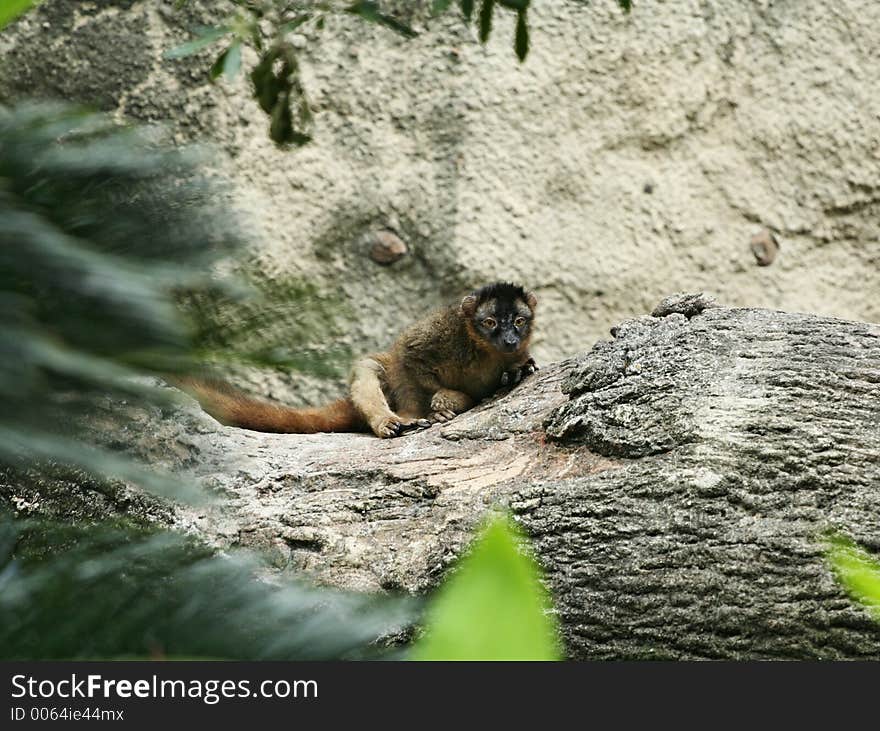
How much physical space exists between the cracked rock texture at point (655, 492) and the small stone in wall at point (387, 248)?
8.90ft

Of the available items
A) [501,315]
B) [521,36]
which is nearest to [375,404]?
[501,315]

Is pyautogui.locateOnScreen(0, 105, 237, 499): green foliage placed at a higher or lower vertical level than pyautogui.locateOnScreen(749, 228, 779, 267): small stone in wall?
lower

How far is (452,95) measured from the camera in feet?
24.9

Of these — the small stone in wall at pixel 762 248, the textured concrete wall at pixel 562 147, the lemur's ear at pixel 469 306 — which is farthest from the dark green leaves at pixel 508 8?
the small stone in wall at pixel 762 248

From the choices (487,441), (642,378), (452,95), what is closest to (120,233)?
(642,378)

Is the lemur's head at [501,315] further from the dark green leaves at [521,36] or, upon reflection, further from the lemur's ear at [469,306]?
the dark green leaves at [521,36]

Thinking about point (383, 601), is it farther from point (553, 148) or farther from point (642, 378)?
point (553, 148)

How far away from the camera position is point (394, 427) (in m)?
5.81

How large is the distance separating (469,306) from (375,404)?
98cm

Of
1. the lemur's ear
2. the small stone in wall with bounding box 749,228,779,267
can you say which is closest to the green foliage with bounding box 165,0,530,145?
the lemur's ear

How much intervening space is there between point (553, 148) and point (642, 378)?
3.73m

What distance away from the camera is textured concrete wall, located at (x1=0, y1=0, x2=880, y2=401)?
7328mm

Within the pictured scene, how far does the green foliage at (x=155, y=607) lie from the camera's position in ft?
3.34

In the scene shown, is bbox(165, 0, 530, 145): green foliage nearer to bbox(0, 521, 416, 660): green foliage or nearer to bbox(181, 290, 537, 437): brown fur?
bbox(0, 521, 416, 660): green foliage
